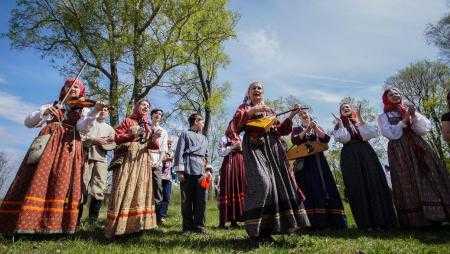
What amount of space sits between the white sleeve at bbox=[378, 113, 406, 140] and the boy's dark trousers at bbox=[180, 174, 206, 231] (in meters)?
3.21

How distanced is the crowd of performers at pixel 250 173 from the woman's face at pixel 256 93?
14 mm

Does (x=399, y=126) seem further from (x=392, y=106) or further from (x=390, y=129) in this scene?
(x=392, y=106)

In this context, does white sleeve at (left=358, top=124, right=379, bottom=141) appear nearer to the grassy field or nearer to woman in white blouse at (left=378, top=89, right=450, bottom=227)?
woman in white blouse at (left=378, top=89, right=450, bottom=227)

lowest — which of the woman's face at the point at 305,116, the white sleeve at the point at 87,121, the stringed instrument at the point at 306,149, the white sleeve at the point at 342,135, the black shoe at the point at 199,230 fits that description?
the black shoe at the point at 199,230

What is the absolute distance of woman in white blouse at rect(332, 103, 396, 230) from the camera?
659 cm

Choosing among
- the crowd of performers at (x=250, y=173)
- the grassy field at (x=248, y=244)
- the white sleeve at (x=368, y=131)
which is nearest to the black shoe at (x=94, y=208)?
the crowd of performers at (x=250, y=173)

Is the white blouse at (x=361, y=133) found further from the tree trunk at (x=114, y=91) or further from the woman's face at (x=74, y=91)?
the tree trunk at (x=114, y=91)

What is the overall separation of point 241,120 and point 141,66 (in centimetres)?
1289

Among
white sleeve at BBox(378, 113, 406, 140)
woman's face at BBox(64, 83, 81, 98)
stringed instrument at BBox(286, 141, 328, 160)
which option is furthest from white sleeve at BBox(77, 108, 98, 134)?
white sleeve at BBox(378, 113, 406, 140)

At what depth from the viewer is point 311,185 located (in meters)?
7.09

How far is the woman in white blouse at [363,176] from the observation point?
659 cm

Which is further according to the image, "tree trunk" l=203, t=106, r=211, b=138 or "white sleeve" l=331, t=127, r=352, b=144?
"tree trunk" l=203, t=106, r=211, b=138

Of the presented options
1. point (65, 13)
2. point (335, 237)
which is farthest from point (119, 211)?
point (65, 13)

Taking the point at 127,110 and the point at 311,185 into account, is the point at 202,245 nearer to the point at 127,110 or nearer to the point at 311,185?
the point at 311,185
